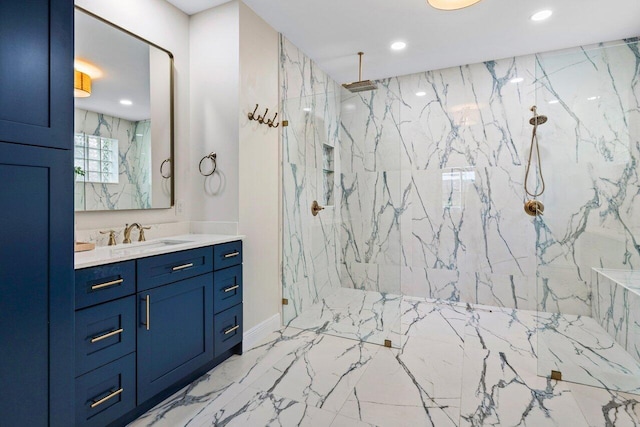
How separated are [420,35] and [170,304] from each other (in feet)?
9.81

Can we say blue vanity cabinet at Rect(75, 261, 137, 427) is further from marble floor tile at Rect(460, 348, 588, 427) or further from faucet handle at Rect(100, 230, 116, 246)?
marble floor tile at Rect(460, 348, 588, 427)

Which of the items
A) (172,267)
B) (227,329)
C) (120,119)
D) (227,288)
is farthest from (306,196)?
(120,119)

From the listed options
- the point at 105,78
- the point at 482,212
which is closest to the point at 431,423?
the point at 482,212

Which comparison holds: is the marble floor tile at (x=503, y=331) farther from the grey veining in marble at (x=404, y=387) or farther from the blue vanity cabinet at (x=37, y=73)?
the blue vanity cabinet at (x=37, y=73)

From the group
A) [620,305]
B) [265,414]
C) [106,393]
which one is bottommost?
[265,414]

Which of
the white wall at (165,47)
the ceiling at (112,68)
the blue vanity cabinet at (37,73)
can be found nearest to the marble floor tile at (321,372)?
the white wall at (165,47)

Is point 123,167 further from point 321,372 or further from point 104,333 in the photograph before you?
point 321,372

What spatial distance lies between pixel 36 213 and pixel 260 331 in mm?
1894

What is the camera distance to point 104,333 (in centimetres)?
152

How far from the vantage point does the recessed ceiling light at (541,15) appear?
259 cm

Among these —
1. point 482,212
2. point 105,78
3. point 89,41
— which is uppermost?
point 89,41

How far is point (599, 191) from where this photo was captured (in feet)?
7.20

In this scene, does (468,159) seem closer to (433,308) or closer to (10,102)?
(433,308)

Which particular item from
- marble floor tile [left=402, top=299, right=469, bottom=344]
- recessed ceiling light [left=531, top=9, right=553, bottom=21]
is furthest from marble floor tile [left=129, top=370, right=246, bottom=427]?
recessed ceiling light [left=531, top=9, right=553, bottom=21]
